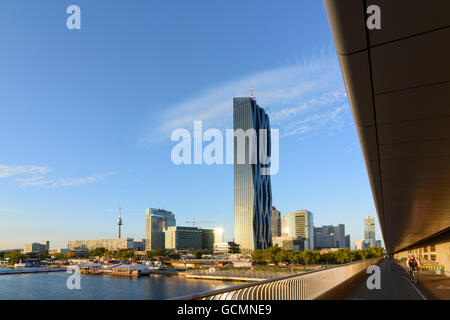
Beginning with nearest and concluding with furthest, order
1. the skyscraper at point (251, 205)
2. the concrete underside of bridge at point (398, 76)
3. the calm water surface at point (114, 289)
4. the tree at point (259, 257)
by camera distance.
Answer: the concrete underside of bridge at point (398, 76)
the calm water surface at point (114, 289)
the tree at point (259, 257)
the skyscraper at point (251, 205)

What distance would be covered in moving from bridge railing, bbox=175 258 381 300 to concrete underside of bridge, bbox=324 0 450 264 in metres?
3.14

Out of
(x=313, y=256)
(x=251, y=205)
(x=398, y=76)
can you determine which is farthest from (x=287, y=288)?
(x=251, y=205)

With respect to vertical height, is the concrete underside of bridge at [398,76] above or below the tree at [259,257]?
above

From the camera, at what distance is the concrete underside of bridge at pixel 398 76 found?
8.55 feet

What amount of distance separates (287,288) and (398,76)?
5.73 metres

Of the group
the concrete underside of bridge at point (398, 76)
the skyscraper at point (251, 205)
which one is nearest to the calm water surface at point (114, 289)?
the skyscraper at point (251, 205)

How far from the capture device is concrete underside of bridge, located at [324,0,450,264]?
2.61 metres

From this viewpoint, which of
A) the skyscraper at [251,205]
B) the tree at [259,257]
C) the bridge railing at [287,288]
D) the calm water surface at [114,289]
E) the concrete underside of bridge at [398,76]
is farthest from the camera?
the skyscraper at [251,205]

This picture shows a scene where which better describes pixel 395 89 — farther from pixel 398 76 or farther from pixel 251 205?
pixel 251 205

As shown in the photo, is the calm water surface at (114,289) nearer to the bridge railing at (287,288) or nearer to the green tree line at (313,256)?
the green tree line at (313,256)

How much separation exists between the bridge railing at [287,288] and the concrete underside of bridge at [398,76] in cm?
314

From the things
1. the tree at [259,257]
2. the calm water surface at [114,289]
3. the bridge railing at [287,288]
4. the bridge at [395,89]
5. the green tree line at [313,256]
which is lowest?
the calm water surface at [114,289]
